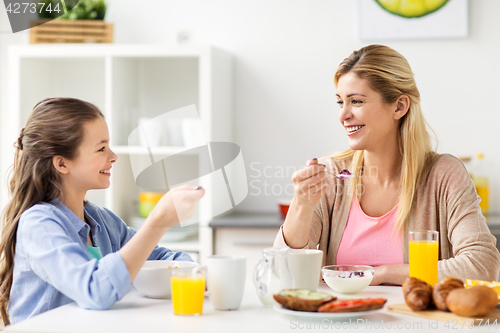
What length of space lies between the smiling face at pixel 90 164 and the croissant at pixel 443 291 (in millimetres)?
842

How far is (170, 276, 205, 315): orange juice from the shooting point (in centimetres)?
104

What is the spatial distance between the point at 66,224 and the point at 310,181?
2.01ft

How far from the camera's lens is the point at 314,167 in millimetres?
1426

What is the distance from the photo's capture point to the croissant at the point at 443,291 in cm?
103

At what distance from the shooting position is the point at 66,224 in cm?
128

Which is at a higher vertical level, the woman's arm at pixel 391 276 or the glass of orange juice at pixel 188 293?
the glass of orange juice at pixel 188 293

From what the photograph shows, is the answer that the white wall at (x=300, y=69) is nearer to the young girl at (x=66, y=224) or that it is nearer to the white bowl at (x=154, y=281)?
the young girl at (x=66, y=224)

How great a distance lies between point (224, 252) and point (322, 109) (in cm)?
96

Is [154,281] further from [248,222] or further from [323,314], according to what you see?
[248,222]

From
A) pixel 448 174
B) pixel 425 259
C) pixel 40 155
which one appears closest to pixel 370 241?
pixel 448 174

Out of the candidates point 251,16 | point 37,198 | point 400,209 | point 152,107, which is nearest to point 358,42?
point 251,16

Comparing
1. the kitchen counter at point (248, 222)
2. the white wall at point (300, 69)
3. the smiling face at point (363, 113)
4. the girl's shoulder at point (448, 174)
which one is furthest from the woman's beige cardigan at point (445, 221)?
the white wall at point (300, 69)

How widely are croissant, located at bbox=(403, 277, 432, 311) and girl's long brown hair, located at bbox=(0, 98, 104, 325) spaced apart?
862 mm

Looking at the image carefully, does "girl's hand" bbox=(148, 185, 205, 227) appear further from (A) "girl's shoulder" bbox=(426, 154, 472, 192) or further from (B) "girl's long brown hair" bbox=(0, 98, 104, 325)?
(A) "girl's shoulder" bbox=(426, 154, 472, 192)
